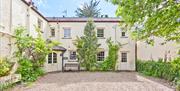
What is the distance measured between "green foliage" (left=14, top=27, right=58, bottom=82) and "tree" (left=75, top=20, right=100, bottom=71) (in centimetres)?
781

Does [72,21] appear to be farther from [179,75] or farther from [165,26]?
[165,26]

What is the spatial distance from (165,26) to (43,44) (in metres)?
17.7

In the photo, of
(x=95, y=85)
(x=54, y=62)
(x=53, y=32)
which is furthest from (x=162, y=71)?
(x=53, y=32)

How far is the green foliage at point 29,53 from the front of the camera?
19.0m

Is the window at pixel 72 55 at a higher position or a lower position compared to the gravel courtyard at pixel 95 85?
higher

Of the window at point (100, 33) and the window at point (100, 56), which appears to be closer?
the window at point (100, 56)

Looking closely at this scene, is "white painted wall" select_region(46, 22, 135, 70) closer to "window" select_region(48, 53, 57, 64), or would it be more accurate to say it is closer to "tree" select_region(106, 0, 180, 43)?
"window" select_region(48, 53, 57, 64)

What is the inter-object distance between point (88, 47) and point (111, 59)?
297 cm

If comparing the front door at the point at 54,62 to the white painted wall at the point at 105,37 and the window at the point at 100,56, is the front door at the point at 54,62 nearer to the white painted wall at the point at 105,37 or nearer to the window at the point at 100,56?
the white painted wall at the point at 105,37

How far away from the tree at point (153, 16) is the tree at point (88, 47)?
1010 inches

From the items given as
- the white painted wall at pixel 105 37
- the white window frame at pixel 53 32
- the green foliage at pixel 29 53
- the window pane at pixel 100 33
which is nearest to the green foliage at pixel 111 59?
the white painted wall at pixel 105 37

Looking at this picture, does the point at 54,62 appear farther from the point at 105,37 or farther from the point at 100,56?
the point at 105,37

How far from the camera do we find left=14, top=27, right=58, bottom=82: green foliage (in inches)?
747

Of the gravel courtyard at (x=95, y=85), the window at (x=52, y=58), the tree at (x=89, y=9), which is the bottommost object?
the gravel courtyard at (x=95, y=85)
